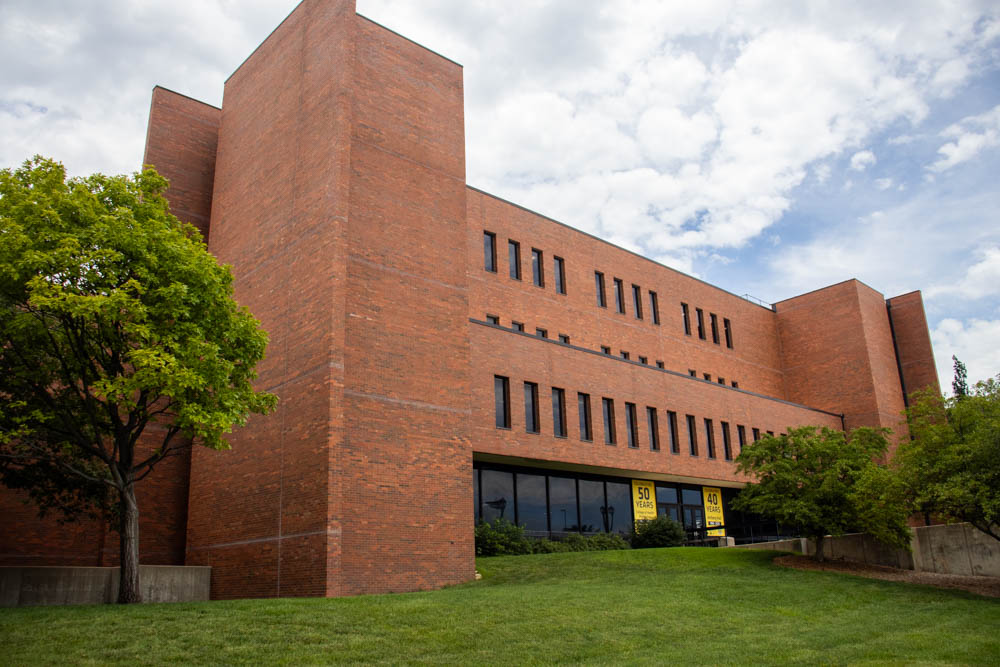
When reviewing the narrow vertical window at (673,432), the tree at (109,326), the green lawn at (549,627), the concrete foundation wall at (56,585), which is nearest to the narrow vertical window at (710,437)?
the narrow vertical window at (673,432)

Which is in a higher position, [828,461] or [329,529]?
[828,461]

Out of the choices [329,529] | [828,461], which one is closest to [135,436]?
[329,529]

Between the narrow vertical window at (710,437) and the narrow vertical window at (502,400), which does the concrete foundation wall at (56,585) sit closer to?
the narrow vertical window at (502,400)

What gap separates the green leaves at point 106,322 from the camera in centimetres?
1559

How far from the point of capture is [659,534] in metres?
30.9

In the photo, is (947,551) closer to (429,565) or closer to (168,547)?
(429,565)

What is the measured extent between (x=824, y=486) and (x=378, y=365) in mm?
13282

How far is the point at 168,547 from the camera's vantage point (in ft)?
80.4

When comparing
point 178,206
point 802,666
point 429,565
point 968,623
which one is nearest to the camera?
point 802,666

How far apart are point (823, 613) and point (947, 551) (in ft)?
33.4

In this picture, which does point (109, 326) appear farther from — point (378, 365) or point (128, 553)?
point (378, 365)

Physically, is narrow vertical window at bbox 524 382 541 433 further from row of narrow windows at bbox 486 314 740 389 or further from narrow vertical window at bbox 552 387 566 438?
row of narrow windows at bbox 486 314 740 389

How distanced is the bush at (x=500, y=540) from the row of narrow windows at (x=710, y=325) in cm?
1844

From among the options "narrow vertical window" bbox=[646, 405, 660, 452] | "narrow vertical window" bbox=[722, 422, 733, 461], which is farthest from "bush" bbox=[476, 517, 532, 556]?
"narrow vertical window" bbox=[722, 422, 733, 461]
